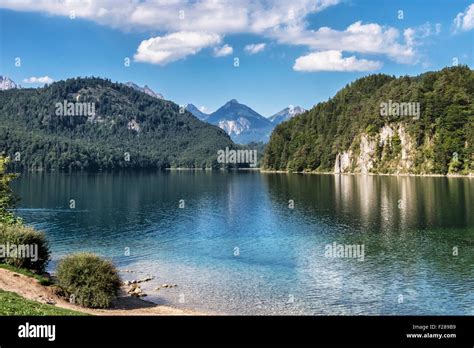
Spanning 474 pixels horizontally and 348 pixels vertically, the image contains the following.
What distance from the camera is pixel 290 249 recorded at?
6078 cm

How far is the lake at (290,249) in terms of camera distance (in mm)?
39281

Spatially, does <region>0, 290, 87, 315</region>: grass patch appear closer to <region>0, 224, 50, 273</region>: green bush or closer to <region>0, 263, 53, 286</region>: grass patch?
<region>0, 263, 53, 286</region>: grass patch

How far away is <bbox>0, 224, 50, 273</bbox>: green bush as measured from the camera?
41.4 m

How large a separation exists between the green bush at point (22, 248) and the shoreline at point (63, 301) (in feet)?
8.27

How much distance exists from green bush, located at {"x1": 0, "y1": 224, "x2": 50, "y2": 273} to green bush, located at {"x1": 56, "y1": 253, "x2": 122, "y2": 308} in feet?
21.6

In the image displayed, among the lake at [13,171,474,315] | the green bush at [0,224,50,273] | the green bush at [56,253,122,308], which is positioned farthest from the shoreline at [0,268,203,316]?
the green bush at [0,224,50,273]

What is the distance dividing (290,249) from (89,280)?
30.6 meters

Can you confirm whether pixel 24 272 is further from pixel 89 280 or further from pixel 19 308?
pixel 19 308
